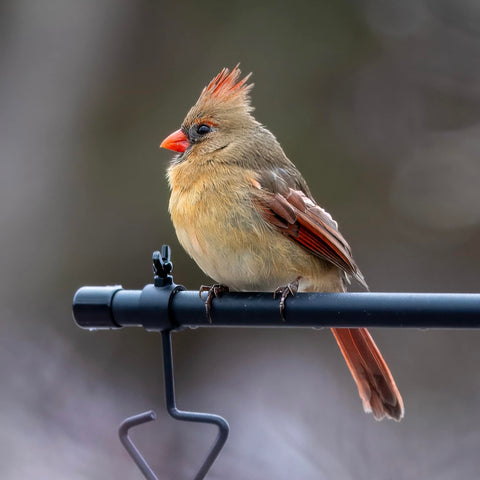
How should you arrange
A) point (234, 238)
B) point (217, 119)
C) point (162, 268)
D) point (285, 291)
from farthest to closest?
point (217, 119)
point (234, 238)
point (285, 291)
point (162, 268)

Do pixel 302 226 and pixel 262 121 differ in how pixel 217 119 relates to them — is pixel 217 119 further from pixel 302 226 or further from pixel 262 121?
pixel 262 121

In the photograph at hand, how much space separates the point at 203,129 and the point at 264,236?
593 mm

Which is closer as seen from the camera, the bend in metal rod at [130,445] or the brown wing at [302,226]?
the bend in metal rod at [130,445]

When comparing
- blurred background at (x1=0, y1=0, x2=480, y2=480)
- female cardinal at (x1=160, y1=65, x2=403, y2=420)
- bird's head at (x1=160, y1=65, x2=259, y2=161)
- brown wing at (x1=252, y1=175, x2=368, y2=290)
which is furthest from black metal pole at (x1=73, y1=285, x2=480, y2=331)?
blurred background at (x1=0, y1=0, x2=480, y2=480)

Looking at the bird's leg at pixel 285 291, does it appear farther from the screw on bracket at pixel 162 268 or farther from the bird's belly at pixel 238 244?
the screw on bracket at pixel 162 268

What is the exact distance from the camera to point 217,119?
3.05 metres

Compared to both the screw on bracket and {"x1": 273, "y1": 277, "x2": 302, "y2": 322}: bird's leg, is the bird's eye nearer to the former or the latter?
{"x1": 273, "y1": 277, "x2": 302, "y2": 322}: bird's leg

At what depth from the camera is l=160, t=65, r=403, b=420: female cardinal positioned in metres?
2.62

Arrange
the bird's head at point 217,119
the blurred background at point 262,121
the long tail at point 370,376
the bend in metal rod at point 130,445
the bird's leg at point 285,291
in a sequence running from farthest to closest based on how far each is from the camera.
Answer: the blurred background at point 262,121 → the bird's head at point 217,119 → the long tail at point 370,376 → the bird's leg at point 285,291 → the bend in metal rod at point 130,445

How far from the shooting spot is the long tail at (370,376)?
257 centimetres

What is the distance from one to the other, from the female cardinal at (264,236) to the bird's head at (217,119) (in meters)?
0.09

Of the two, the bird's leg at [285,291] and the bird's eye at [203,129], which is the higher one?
the bird's eye at [203,129]

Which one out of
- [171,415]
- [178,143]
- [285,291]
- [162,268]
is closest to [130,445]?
[171,415]

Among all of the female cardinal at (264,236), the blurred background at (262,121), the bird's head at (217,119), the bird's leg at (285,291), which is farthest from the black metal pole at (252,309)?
the blurred background at (262,121)
